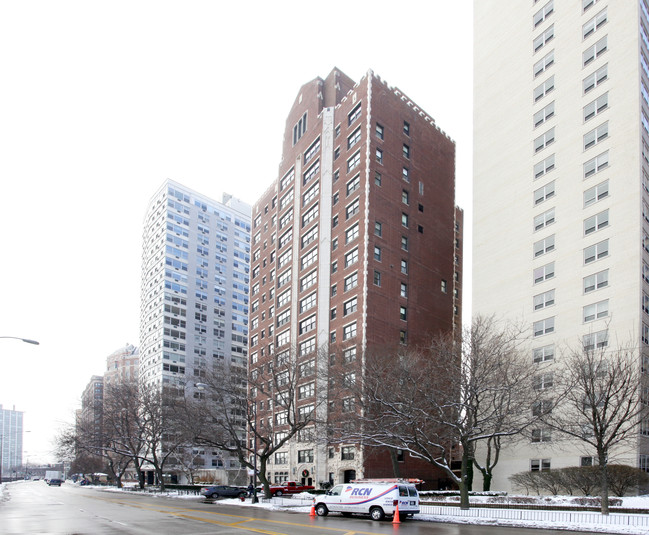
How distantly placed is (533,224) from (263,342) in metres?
43.3

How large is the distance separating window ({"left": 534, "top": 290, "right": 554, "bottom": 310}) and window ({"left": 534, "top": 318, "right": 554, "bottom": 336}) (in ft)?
4.48

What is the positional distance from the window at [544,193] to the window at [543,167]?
144 centimetres

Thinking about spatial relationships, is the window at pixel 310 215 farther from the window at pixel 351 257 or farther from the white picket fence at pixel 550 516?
the white picket fence at pixel 550 516

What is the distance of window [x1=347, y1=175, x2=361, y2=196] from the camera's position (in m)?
66.2

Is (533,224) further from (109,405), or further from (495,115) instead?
(109,405)

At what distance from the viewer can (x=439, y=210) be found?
245 feet

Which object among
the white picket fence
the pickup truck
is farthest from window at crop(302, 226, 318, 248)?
the white picket fence

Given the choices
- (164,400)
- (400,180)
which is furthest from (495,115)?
(164,400)

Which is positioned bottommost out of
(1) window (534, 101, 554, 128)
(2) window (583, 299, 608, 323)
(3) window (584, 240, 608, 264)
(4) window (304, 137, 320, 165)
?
(2) window (583, 299, 608, 323)

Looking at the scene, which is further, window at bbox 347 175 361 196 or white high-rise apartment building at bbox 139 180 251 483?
white high-rise apartment building at bbox 139 180 251 483

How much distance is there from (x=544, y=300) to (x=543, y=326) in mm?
2408

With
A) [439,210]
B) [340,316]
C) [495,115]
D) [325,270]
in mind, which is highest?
[495,115]

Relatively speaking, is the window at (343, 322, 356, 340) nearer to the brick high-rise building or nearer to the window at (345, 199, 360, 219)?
the brick high-rise building

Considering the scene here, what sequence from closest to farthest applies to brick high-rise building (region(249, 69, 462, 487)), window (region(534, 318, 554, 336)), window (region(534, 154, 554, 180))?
window (region(534, 318, 554, 336)) < window (region(534, 154, 554, 180)) < brick high-rise building (region(249, 69, 462, 487))
